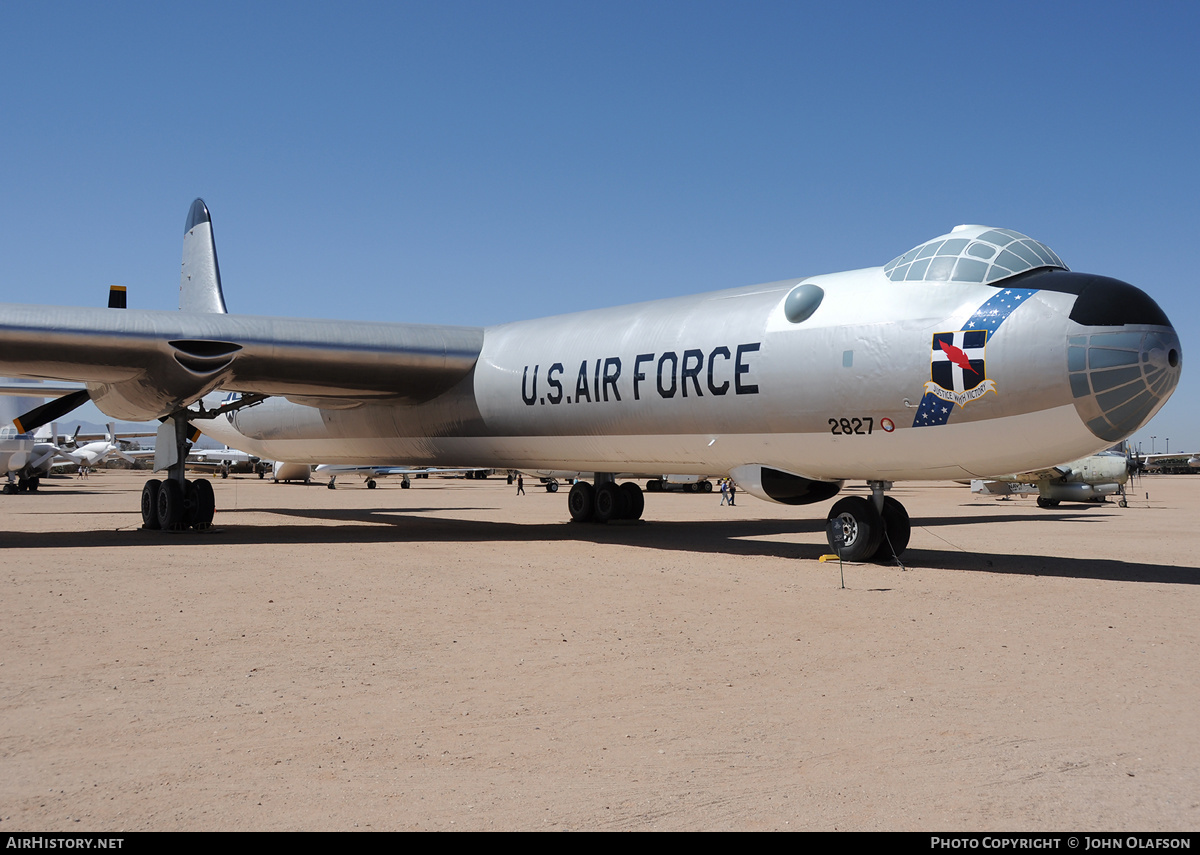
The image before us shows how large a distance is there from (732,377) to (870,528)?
10.2 ft

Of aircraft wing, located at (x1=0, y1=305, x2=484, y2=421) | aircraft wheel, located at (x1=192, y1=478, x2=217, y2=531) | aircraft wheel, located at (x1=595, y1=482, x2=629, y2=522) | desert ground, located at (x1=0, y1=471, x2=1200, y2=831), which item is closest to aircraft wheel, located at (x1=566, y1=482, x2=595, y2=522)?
aircraft wheel, located at (x1=595, y1=482, x2=629, y2=522)

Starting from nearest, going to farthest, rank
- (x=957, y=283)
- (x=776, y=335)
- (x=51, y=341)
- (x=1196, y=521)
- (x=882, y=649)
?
(x=882, y=649)
(x=957, y=283)
(x=776, y=335)
(x=51, y=341)
(x=1196, y=521)

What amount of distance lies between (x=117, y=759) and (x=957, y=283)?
37.5 ft

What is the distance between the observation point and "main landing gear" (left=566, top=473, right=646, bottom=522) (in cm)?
2400

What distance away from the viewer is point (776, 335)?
14531 millimetres

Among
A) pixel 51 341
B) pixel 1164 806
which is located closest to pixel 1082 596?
pixel 1164 806

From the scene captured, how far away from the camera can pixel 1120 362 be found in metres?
11.5

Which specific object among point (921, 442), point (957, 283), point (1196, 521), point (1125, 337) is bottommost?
point (1196, 521)

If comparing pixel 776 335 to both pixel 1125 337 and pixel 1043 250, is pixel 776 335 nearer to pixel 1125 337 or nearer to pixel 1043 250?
pixel 1043 250

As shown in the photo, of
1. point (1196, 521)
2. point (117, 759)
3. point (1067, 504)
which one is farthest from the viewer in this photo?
point (1067, 504)

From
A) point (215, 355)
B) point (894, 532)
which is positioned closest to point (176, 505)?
point (215, 355)

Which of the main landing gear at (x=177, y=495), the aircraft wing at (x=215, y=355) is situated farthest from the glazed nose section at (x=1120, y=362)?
the main landing gear at (x=177, y=495)

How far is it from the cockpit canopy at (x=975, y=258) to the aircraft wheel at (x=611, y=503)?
1160cm

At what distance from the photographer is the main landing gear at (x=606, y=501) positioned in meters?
24.0
